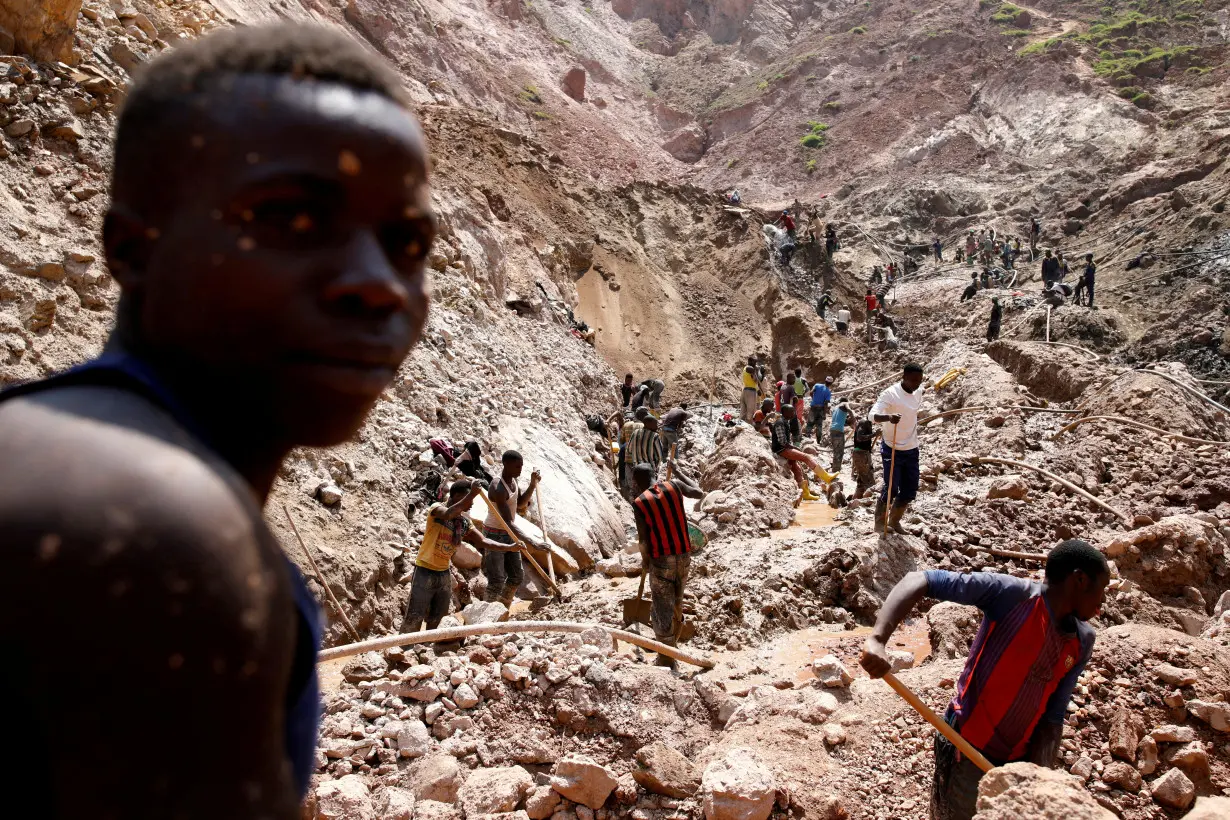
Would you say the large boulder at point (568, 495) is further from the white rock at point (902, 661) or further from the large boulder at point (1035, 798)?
the large boulder at point (1035, 798)

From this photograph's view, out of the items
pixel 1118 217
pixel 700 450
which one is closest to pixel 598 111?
pixel 1118 217

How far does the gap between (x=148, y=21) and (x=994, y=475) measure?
11.1 m

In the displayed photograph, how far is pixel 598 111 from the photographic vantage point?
44625mm

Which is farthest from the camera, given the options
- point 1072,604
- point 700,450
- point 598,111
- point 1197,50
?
point 598,111

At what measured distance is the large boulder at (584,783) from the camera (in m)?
3.47

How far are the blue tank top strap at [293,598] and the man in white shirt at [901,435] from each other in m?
6.49

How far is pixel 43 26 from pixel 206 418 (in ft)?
31.0

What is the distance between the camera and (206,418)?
2.38 feet

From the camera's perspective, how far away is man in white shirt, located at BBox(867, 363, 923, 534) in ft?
22.7

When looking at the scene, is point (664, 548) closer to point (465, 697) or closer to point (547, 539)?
point (465, 697)

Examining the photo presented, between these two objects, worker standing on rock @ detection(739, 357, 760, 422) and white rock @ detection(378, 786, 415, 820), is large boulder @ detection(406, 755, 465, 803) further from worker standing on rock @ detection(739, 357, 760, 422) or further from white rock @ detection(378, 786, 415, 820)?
worker standing on rock @ detection(739, 357, 760, 422)

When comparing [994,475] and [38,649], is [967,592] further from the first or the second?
[994,475]

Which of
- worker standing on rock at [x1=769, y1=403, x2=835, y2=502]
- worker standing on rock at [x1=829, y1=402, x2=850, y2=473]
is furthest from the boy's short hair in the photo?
worker standing on rock at [x1=829, y1=402, x2=850, y2=473]

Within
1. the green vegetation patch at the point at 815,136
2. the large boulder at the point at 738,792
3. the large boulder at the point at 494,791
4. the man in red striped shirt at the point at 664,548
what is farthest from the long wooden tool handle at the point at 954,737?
the green vegetation patch at the point at 815,136
